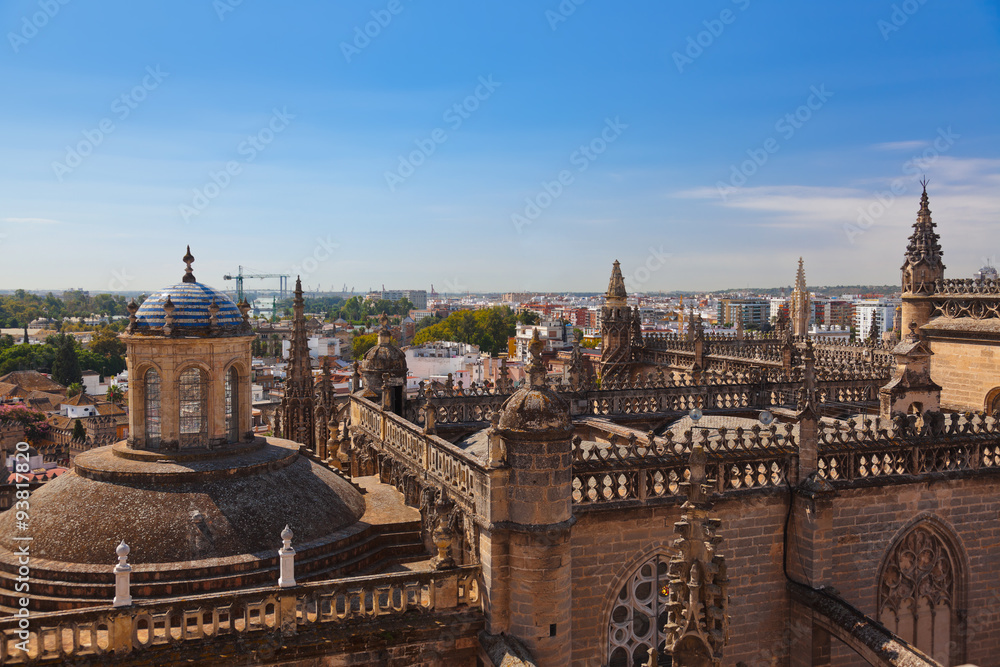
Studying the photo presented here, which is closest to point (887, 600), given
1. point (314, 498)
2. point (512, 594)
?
point (512, 594)

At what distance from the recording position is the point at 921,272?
1266 inches

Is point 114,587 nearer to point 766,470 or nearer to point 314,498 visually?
point 314,498

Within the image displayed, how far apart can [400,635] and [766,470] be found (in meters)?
7.69

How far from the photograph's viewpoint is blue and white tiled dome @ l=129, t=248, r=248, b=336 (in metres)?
13.5

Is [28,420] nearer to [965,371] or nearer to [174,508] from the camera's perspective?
[174,508]

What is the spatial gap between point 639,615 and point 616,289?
33883 mm

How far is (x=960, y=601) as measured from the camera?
54.5 ft

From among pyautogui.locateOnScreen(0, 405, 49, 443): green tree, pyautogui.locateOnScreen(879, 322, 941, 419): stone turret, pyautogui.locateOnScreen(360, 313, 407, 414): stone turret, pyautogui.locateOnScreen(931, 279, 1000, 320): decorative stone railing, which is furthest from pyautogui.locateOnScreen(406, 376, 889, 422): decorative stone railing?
pyautogui.locateOnScreen(0, 405, 49, 443): green tree

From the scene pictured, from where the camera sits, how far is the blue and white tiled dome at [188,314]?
44.2ft

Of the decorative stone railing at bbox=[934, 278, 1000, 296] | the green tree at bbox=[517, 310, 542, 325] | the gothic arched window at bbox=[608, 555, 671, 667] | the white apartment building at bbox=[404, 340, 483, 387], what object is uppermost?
the decorative stone railing at bbox=[934, 278, 1000, 296]

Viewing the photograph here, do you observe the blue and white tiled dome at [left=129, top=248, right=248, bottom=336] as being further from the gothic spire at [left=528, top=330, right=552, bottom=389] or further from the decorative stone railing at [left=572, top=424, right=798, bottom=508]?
the decorative stone railing at [left=572, top=424, right=798, bottom=508]

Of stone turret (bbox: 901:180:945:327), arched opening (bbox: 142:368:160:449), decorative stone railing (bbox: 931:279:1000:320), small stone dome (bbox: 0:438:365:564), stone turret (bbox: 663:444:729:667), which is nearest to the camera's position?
stone turret (bbox: 663:444:729:667)

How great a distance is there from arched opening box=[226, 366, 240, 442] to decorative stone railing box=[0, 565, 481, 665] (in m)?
3.79

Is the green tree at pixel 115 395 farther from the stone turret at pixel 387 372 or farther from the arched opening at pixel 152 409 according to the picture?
the arched opening at pixel 152 409
